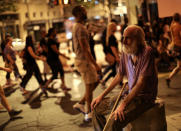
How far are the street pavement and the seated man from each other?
4.71ft

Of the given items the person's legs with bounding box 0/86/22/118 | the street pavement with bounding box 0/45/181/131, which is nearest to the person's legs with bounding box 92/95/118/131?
the street pavement with bounding box 0/45/181/131

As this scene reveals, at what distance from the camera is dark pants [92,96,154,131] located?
3174 mm

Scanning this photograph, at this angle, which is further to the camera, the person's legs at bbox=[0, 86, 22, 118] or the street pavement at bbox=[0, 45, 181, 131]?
the person's legs at bbox=[0, 86, 22, 118]

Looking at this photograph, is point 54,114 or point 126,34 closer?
point 126,34

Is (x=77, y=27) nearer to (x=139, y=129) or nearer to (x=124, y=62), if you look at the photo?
(x=124, y=62)

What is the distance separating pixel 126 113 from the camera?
3.20 meters

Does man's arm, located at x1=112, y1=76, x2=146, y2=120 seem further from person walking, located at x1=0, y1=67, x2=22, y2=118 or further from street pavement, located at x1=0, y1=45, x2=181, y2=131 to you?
person walking, located at x1=0, y1=67, x2=22, y2=118

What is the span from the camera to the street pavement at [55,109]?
17.4ft

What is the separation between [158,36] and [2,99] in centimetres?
667

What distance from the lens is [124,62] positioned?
143 inches

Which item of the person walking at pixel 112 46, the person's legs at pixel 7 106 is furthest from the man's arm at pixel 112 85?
the person walking at pixel 112 46

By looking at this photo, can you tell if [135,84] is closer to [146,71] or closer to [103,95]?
[146,71]

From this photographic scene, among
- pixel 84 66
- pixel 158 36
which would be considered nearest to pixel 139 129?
pixel 84 66

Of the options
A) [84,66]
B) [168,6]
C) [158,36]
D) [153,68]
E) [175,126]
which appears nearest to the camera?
[153,68]
